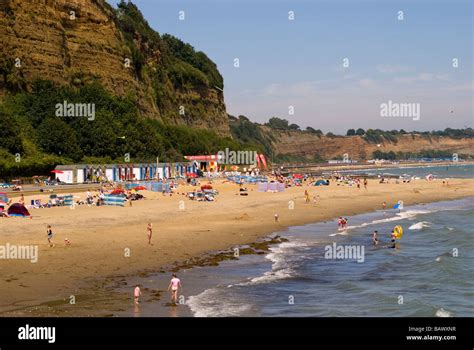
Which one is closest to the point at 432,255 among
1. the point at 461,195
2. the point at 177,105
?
the point at 461,195

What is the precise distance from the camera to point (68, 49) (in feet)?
307

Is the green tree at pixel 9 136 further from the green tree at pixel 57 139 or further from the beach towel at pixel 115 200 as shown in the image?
the beach towel at pixel 115 200

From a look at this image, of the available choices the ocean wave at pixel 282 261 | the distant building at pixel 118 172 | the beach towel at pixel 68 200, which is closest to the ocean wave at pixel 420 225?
the ocean wave at pixel 282 261

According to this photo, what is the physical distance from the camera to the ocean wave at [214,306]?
19.1m

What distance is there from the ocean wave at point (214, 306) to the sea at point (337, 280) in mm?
30

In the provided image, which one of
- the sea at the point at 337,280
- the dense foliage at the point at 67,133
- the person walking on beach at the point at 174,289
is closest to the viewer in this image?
the person walking on beach at the point at 174,289

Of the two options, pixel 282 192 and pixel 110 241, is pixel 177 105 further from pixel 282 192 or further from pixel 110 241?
pixel 110 241

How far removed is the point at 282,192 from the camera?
74875 mm

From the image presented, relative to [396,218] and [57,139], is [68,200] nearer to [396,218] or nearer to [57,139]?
[396,218]

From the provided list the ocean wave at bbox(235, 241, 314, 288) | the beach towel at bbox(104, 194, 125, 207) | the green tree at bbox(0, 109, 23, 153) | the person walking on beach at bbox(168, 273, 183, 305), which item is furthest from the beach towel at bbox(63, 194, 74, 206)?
the person walking on beach at bbox(168, 273, 183, 305)

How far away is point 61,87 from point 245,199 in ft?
134

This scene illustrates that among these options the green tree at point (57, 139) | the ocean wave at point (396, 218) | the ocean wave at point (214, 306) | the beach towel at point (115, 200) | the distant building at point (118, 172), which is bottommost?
the ocean wave at point (396, 218)

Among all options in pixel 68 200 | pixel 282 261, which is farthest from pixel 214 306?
pixel 68 200

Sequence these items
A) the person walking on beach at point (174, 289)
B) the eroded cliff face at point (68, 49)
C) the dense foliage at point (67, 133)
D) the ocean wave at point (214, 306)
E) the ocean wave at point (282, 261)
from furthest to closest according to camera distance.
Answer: the eroded cliff face at point (68, 49), the dense foliage at point (67, 133), the ocean wave at point (282, 261), the person walking on beach at point (174, 289), the ocean wave at point (214, 306)
